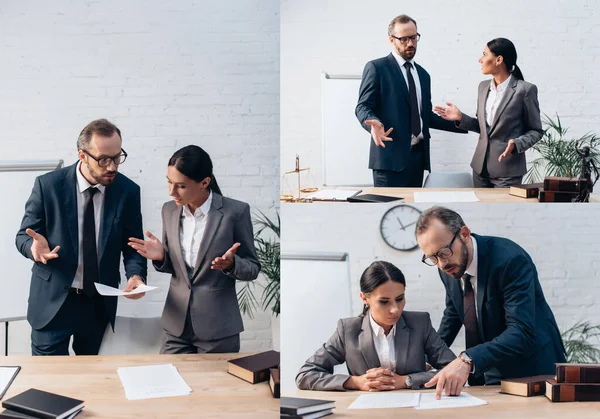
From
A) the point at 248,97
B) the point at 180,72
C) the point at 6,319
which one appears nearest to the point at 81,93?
the point at 180,72

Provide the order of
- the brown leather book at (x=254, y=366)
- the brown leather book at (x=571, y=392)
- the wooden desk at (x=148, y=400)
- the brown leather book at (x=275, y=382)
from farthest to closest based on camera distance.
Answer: the brown leather book at (x=571, y=392) < the brown leather book at (x=254, y=366) < the brown leather book at (x=275, y=382) < the wooden desk at (x=148, y=400)

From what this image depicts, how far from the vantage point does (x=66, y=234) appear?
344 centimetres

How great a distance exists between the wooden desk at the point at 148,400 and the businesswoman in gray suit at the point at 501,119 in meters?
1.55

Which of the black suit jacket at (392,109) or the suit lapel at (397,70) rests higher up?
the suit lapel at (397,70)

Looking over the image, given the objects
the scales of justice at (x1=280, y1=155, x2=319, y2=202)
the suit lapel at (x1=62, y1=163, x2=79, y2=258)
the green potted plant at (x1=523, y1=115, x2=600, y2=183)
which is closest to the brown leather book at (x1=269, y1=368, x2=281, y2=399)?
the scales of justice at (x1=280, y1=155, x2=319, y2=202)

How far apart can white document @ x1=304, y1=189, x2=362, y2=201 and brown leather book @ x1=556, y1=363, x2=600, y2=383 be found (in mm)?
1284

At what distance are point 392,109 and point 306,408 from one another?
152cm

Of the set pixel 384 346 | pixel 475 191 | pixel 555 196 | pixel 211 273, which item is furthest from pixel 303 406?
pixel 555 196

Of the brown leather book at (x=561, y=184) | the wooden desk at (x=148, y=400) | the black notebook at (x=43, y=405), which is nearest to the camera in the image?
the black notebook at (x=43, y=405)

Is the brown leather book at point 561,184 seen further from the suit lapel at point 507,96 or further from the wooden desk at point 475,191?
the suit lapel at point 507,96

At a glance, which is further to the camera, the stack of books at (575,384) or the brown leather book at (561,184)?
the brown leather book at (561,184)

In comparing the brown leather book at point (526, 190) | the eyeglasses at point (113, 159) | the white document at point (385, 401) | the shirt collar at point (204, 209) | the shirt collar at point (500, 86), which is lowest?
the white document at point (385, 401)

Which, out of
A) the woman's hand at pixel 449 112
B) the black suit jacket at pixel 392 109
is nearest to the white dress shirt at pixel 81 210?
the black suit jacket at pixel 392 109

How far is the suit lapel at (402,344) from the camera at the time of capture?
3418 millimetres
